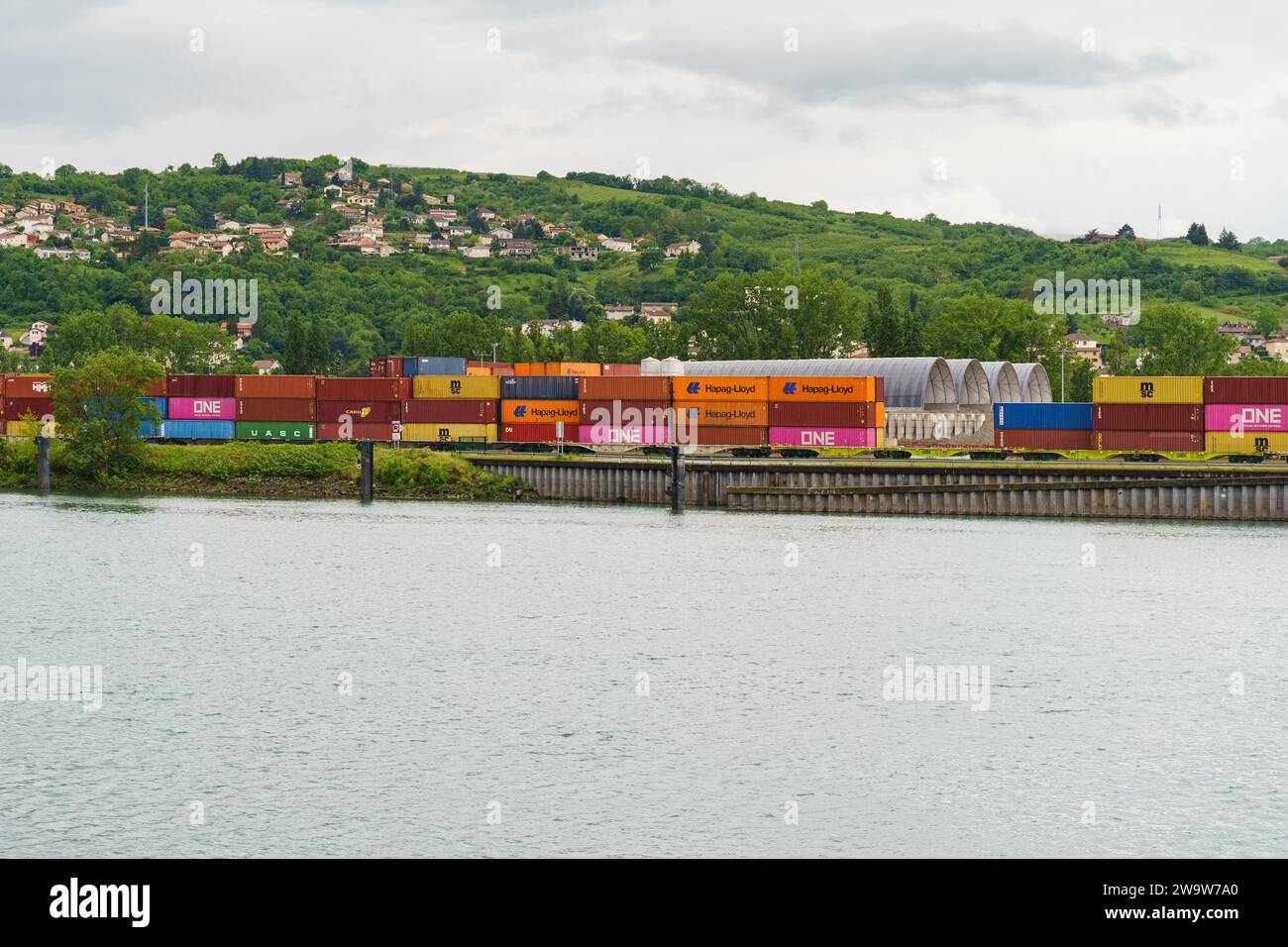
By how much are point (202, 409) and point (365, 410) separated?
14.8 metres

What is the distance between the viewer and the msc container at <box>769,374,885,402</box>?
108500mm

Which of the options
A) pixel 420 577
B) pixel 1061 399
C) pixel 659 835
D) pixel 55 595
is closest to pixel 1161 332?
pixel 1061 399

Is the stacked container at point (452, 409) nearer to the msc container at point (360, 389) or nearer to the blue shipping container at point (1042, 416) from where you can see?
the msc container at point (360, 389)

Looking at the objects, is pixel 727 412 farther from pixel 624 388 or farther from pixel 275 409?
pixel 275 409

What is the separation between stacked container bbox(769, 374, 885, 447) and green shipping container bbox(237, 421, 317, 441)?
39.3 meters

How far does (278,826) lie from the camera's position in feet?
106

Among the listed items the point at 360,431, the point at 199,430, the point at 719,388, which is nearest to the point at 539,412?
the point at 719,388

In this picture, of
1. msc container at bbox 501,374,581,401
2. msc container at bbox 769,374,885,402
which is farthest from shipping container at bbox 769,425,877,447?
msc container at bbox 501,374,581,401

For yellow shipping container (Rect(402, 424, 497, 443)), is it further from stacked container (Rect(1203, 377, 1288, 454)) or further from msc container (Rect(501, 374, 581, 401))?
stacked container (Rect(1203, 377, 1288, 454))

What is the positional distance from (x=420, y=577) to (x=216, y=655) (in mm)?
18366

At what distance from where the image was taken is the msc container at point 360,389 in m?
122

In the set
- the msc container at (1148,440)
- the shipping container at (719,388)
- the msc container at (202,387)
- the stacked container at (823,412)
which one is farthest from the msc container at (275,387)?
the msc container at (1148,440)

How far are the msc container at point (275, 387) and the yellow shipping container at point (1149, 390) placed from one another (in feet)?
203
